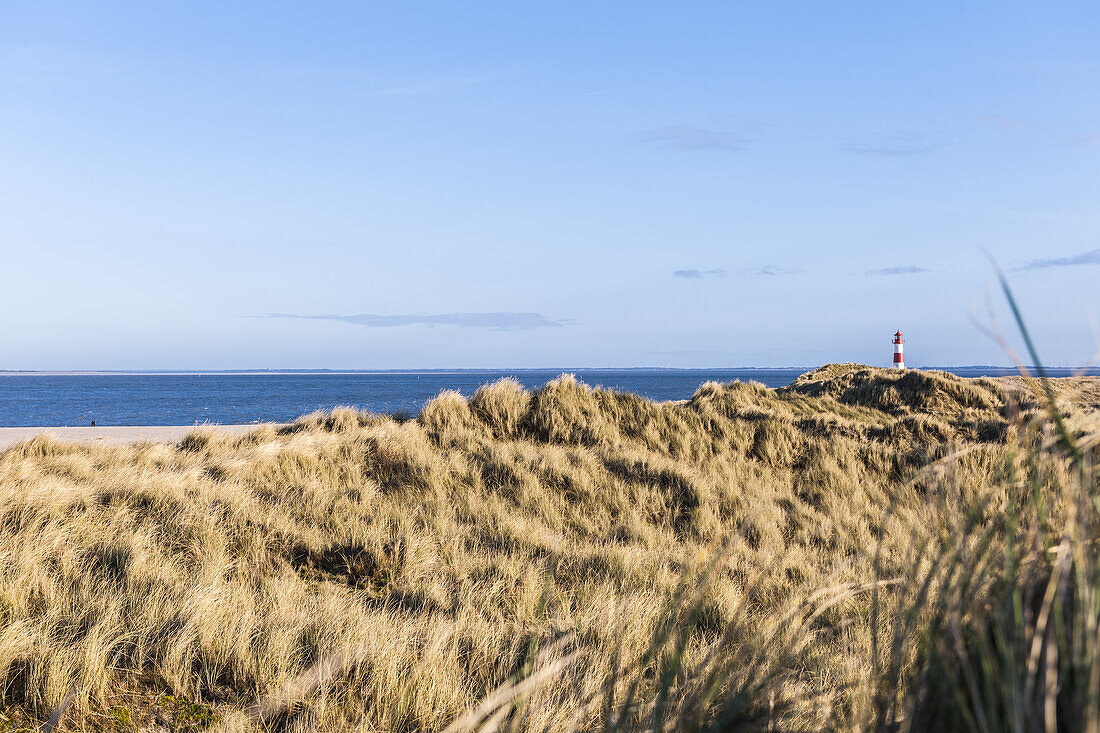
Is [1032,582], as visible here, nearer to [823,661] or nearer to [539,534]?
[823,661]

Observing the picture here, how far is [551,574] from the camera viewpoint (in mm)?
2195

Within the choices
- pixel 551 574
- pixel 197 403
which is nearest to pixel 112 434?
pixel 551 574

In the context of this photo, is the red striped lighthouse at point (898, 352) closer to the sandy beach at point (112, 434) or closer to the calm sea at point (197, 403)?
the calm sea at point (197, 403)

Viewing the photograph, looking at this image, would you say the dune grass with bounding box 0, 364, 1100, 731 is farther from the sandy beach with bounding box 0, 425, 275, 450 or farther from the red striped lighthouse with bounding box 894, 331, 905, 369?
the red striped lighthouse with bounding box 894, 331, 905, 369

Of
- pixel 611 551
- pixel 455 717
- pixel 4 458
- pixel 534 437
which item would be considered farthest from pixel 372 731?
pixel 534 437

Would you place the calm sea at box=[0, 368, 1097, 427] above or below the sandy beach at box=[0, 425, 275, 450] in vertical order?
below

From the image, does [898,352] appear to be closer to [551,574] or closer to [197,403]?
[551,574]

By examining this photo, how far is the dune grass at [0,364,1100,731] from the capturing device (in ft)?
5.66

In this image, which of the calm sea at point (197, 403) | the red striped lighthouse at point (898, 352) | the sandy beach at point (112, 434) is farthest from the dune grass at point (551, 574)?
the red striped lighthouse at point (898, 352)

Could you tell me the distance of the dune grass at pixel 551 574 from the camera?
1.73 metres

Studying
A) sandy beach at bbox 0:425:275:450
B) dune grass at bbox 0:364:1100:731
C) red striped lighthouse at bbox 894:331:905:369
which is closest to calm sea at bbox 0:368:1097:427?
dune grass at bbox 0:364:1100:731

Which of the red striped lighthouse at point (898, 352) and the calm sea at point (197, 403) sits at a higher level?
the red striped lighthouse at point (898, 352)

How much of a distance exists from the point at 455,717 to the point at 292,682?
0.83m

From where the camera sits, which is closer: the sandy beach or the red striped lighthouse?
the sandy beach
